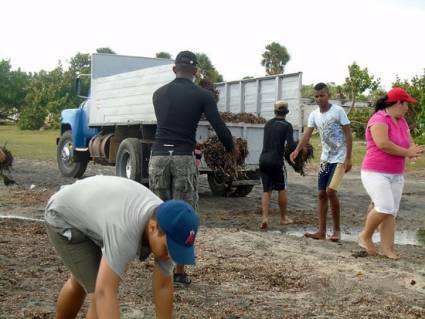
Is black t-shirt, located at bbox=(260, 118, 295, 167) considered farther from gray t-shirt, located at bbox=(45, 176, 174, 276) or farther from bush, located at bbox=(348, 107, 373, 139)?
bush, located at bbox=(348, 107, 373, 139)

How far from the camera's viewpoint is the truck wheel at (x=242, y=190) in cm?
1185

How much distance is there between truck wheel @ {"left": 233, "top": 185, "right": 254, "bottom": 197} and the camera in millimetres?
11852

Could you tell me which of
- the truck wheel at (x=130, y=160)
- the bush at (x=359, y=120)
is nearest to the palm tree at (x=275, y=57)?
the bush at (x=359, y=120)

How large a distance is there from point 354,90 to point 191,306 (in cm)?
3300

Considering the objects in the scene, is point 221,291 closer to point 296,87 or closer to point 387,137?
point 387,137

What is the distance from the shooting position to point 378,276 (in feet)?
18.4

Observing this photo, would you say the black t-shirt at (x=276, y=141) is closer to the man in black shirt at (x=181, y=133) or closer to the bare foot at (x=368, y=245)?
the bare foot at (x=368, y=245)

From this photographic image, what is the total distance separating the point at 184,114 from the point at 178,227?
9.19 feet

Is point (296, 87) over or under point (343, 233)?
over

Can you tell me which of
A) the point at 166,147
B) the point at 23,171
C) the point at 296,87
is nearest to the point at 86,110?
the point at 23,171

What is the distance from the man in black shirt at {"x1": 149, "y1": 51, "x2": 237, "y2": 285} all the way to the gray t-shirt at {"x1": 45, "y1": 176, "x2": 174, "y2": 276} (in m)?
2.11

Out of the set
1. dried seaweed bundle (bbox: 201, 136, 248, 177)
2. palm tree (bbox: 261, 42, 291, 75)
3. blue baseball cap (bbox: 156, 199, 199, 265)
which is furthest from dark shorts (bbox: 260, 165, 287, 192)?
palm tree (bbox: 261, 42, 291, 75)

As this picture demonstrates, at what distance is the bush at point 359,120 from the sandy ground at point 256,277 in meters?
24.5

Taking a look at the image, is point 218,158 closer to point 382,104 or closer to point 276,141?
point 276,141
